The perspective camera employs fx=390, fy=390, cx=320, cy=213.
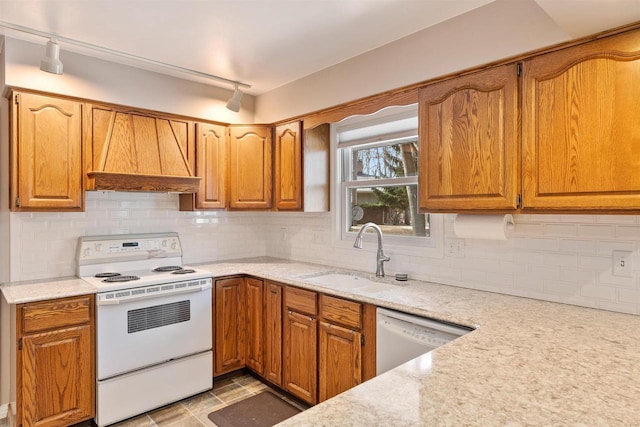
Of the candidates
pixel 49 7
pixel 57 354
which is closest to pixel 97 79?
pixel 49 7

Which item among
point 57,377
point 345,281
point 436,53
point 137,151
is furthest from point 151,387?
point 436,53

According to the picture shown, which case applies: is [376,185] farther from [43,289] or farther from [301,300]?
[43,289]

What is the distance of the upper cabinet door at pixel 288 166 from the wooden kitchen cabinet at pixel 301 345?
2.89ft

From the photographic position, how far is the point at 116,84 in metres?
2.92

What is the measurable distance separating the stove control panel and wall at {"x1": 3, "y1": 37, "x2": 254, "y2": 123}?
3.44 ft

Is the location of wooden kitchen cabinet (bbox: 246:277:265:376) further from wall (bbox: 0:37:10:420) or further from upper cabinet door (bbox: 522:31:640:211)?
upper cabinet door (bbox: 522:31:640:211)

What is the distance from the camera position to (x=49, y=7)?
2.14 meters

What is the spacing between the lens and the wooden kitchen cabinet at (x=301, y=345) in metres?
2.62

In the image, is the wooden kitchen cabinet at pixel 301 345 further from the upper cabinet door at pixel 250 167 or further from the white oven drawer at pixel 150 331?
the upper cabinet door at pixel 250 167

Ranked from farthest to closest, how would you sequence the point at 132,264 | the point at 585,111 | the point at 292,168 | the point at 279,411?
the point at 292,168 < the point at 132,264 < the point at 279,411 < the point at 585,111

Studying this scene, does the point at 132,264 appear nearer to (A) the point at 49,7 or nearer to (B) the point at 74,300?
(B) the point at 74,300

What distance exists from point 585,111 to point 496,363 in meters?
1.21

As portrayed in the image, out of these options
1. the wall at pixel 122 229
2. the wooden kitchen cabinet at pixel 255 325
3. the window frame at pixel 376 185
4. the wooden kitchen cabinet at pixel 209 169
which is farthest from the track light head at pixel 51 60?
the window frame at pixel 376 185

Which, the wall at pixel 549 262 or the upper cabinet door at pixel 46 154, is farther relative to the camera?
the upper cabinet door at pixel 46 154
